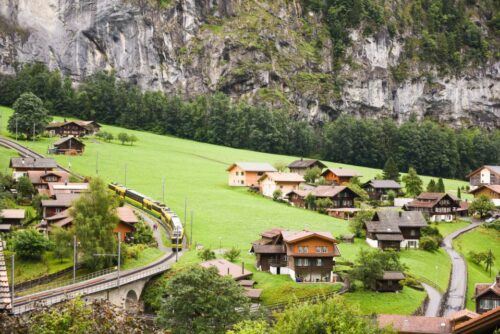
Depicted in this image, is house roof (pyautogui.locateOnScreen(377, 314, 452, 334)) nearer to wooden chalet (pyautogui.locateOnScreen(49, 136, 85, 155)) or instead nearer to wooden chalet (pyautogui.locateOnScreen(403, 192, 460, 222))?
wooden chalet (pyautogui.locateOnScreen(403, 192, 460, 222))

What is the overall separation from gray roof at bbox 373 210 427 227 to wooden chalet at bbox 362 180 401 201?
24.8 meters

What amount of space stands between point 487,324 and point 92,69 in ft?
623

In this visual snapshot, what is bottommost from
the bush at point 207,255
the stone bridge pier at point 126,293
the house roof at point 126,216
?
the stone bridge pier at point 126,293

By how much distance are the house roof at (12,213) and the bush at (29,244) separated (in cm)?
850

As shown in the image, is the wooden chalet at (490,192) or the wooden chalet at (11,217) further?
the wooden chalet at (490,192)

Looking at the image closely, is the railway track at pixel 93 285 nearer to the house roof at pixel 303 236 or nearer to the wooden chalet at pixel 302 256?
the wooden chalet at pixel 302 256

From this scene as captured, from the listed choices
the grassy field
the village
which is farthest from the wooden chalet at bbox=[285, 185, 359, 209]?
the grassy field

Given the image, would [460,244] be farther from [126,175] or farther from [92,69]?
[92,69]

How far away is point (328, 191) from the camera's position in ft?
320

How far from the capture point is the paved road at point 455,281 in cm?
5938

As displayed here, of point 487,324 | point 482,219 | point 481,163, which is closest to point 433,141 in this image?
point 481,163

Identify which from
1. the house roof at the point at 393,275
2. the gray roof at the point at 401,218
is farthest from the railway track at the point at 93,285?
the gray roof at the point at 401,218

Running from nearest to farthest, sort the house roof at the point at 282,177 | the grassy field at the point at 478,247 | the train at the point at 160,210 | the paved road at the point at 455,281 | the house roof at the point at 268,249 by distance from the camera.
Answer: the paved road at the point at 455,281
the house roof at the point at 268,249
the grassy field at the point at 478,247
the train at the point at 160,210
the house roof at the point at 282,177

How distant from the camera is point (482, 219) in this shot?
330ft
